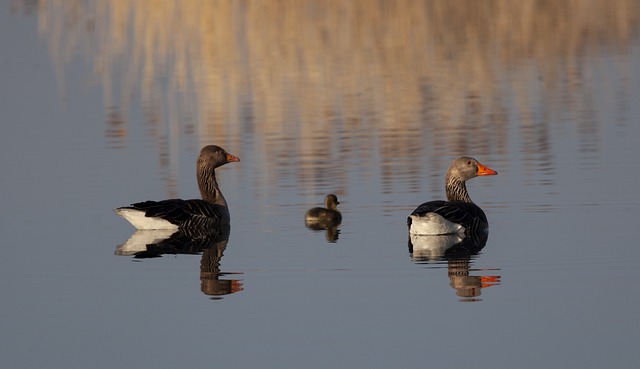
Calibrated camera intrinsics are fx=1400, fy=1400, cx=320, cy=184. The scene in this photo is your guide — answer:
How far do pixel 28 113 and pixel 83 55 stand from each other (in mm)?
6663

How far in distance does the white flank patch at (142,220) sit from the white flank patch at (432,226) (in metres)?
2.96

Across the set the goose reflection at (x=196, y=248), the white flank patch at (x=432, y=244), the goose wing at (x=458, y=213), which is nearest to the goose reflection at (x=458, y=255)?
the white flank patch at (x=432, y=244)

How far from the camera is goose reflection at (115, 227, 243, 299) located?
40.5 feet

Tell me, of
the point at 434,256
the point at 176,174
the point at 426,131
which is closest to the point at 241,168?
the point at 176,174

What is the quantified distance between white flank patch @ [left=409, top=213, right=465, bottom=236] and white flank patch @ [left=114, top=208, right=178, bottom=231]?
2963 millimetres

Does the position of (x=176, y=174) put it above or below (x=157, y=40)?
below

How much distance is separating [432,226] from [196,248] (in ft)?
8.25

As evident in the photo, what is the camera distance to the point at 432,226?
14.8 metres

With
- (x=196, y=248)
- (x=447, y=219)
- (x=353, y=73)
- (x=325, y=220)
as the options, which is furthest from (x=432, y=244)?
(x=353, y=73)

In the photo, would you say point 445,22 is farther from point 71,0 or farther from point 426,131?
point 71,0

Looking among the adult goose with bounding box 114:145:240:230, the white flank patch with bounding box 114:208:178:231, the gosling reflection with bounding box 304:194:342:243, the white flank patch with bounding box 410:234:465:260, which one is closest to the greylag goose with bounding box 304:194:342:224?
the gosling reflection with bounding box 304:194:342:243

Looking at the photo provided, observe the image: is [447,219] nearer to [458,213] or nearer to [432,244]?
[458,213]

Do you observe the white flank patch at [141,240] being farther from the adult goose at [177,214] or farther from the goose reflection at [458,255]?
the goose reflection at [458,255]

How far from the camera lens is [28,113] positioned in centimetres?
2397
